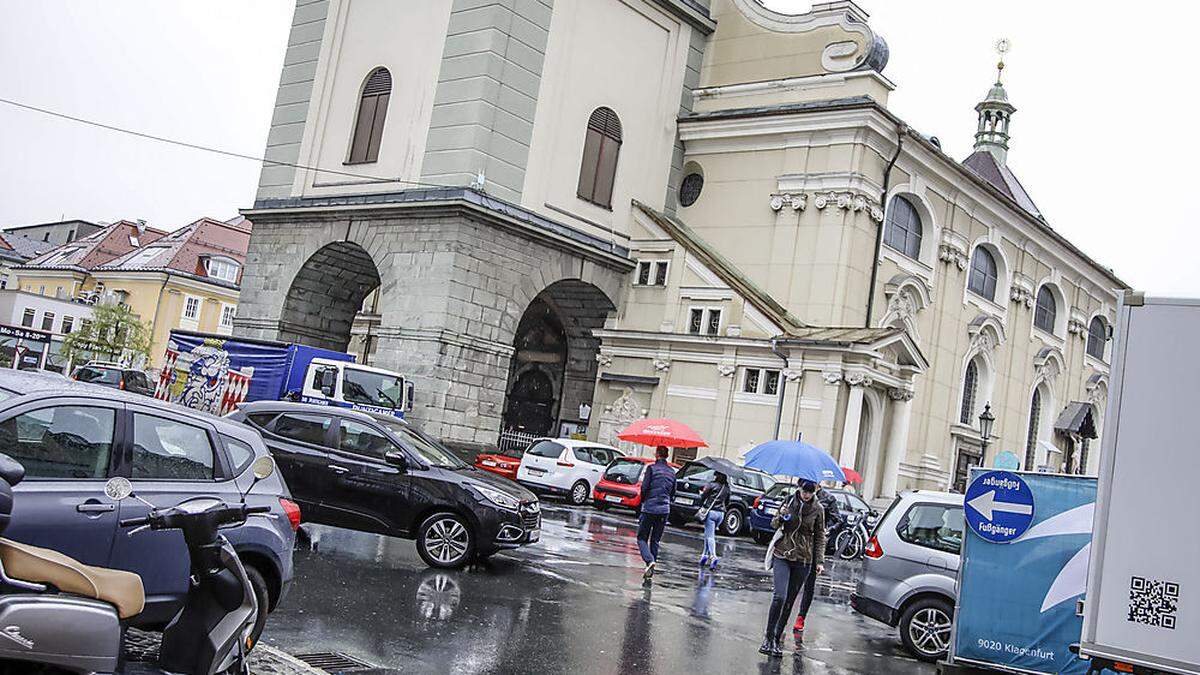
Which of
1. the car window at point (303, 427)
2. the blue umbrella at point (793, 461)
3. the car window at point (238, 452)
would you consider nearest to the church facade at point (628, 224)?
the blue umbrella at point (793, 461)

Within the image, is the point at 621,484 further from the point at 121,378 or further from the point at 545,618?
the point at 545,618

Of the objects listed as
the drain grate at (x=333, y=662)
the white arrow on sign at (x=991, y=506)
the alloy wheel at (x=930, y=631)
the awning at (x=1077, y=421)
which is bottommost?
the drain grate at (x=333, y=662)

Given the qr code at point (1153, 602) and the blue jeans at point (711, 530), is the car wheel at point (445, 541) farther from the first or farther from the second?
the qr code at point (1153, 602)

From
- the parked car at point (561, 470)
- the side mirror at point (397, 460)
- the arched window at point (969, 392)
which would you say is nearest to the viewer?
the side mirror at point (397, 460)

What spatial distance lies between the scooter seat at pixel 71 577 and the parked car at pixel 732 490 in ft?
65.0

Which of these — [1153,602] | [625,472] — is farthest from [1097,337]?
[1153,602]

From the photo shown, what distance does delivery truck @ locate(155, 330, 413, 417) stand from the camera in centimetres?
2405

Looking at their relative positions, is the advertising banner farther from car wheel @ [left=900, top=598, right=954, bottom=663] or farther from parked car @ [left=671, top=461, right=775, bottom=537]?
parked car @ [left=671, top=461, right=775, bottom=537]

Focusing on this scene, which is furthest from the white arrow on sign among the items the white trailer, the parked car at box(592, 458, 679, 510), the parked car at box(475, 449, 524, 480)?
the parked car at box(475, 449, 524, 480)

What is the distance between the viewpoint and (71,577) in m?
4.19

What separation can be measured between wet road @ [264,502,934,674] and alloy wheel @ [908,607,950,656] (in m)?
0.27

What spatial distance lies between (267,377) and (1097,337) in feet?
130

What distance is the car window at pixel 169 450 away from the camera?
709 cm

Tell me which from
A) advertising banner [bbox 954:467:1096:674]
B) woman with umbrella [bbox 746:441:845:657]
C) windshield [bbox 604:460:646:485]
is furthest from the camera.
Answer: windshield [bbox 604:460:646:485]
